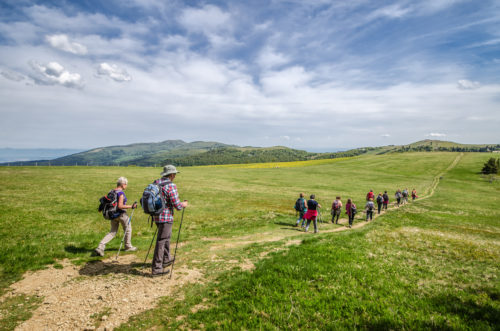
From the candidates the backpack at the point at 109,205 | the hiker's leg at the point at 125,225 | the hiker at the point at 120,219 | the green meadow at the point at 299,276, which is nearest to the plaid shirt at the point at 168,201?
the hiker at the point at 120,219

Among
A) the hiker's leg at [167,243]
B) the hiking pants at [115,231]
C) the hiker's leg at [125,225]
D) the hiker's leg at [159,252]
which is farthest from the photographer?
the hiker's leg at [125,225]

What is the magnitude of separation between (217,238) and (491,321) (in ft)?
42.4

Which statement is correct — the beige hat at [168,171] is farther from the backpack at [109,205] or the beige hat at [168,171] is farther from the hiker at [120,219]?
the backpack at [109,205]

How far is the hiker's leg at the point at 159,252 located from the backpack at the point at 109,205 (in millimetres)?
3465

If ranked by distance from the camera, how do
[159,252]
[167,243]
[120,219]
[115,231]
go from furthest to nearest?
[115,231]
[120,219]
[167,243]
[159,252]

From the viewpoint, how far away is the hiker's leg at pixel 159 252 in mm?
8579

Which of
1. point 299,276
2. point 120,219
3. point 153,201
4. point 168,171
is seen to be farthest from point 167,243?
point 299,276

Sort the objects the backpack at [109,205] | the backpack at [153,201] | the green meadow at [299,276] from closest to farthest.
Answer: the green meadow at [299,276], the backpack at [153,201], the backpack at [109,205]

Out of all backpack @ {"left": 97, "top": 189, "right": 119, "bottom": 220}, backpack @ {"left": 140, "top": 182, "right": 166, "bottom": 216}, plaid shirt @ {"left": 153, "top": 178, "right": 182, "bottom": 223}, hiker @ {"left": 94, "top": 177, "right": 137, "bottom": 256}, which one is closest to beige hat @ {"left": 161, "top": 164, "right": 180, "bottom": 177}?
plaid shirt @ {"left": 153, "top": 178, "right": 182, "bottom": 223}

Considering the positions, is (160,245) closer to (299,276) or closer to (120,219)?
(120,219)

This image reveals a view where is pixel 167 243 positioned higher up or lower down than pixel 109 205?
lower down

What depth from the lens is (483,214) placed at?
30.9 metres

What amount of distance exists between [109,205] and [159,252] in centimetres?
399

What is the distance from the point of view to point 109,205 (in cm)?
1054
